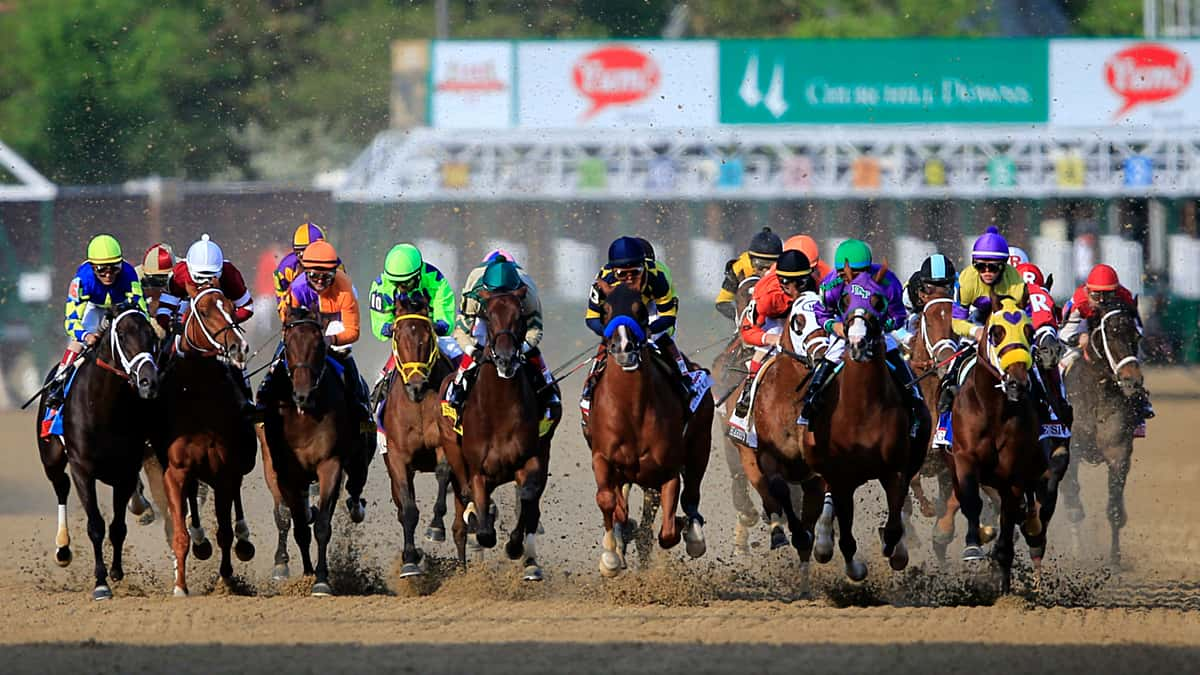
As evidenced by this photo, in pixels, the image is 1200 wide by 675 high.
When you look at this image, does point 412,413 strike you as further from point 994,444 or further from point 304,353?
point 994,444

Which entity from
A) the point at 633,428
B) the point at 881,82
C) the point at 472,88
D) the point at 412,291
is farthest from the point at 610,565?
the point at 881,82

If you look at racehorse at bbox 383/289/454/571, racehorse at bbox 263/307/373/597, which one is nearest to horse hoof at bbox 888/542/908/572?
racehorse at bbox 383/289/454/571

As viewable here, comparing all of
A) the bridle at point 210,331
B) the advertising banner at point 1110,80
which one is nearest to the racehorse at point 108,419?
the bridle at point 210,331

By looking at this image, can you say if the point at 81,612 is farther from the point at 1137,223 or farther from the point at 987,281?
the point at 1137,223

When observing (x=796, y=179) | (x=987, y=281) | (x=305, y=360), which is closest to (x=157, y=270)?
(x=305, y=360)

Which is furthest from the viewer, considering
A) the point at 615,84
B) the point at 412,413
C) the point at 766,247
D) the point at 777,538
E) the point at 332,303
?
the point at 615,84

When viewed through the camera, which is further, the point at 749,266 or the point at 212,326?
the point at 749,266

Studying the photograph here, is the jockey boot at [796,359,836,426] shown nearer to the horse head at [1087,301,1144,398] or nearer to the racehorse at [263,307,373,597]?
the racehorse at [263,307,373,597]

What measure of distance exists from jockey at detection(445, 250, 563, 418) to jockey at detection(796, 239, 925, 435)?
61.0 inches

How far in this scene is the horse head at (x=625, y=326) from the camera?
11.7 m

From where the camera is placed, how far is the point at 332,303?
13.2 metres

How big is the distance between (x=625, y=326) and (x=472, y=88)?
2187cm

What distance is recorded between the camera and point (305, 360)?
477 inches

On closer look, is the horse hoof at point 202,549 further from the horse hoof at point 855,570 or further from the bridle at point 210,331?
the horse hoof at point 855,570
